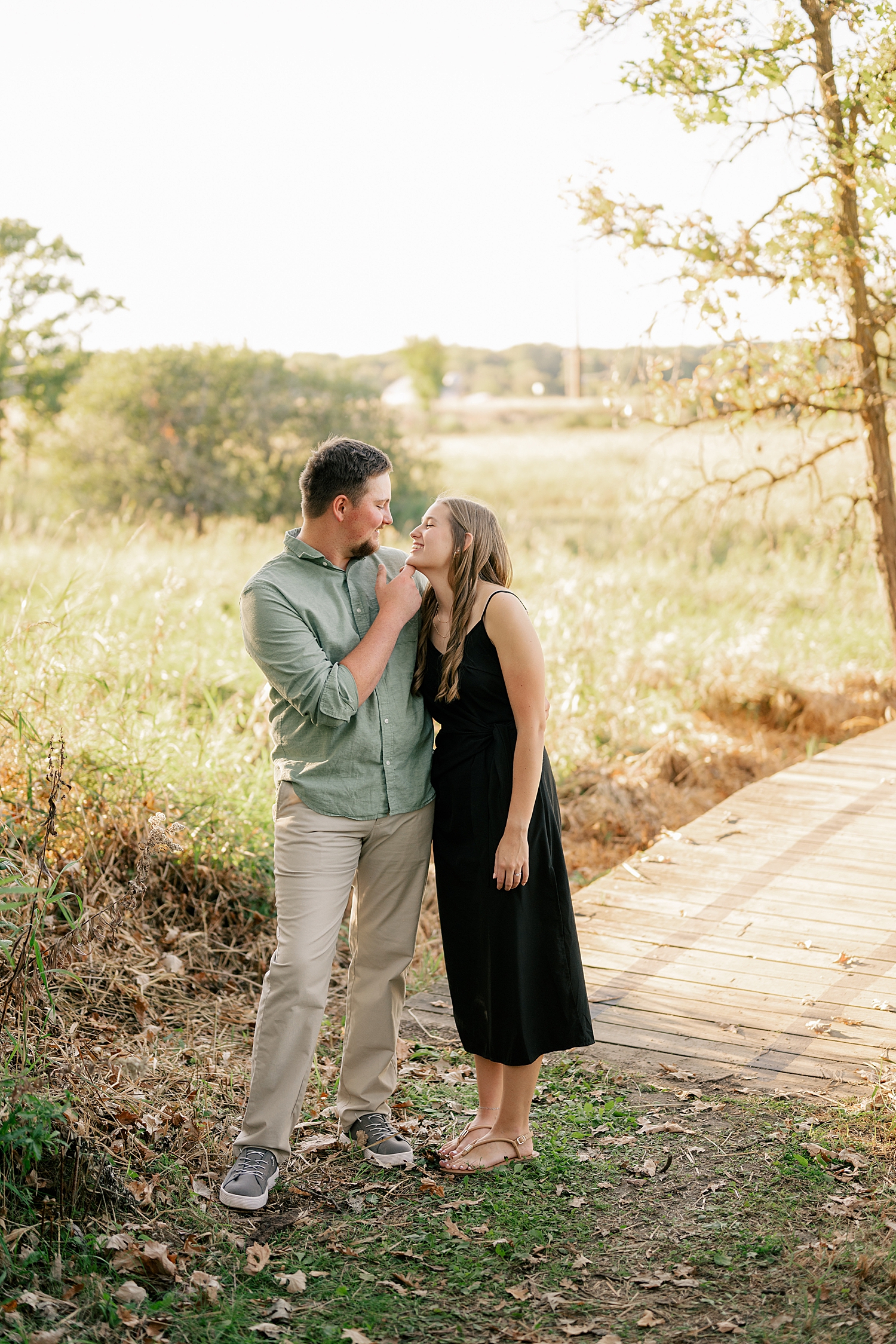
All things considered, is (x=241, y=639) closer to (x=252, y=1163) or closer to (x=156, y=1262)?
(x=252, y=1163)

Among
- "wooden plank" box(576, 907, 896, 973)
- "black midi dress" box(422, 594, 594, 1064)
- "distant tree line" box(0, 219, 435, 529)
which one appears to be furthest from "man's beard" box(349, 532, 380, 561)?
"distant tree line" box(0, 219, 435, 529)

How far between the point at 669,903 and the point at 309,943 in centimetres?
254

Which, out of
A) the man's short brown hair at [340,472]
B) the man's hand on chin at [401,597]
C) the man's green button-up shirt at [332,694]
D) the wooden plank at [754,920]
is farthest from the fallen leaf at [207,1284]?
the wooden plank at [754,920]

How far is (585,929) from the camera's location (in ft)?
17.2

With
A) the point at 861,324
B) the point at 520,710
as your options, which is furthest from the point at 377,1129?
the point at 861,324

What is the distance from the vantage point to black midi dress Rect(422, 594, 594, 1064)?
134 inches

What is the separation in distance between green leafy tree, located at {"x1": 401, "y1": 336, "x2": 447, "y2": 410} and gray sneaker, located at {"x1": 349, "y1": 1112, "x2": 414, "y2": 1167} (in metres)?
51.6

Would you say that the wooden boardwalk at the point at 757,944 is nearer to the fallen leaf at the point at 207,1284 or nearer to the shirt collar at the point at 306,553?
the fallen leaf at the point at 207,1284

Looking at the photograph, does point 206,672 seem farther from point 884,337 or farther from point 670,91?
point 884,337

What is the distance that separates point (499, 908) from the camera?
11.2 feet

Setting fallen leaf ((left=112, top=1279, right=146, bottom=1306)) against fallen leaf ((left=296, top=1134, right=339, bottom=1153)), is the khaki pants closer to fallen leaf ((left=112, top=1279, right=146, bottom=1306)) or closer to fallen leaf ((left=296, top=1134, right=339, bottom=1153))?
fallen leaf ((left=296, top=1134, right=339, bottom=1153))

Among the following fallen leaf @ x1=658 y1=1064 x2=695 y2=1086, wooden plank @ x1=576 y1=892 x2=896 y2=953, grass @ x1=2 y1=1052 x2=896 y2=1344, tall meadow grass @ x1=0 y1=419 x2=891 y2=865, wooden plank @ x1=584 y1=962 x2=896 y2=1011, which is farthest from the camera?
tall meadow grass @ x1=0 y1=419 x2=891 y2=865

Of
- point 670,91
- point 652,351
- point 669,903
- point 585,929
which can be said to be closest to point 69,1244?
point 585,929

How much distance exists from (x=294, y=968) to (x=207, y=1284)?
0.80 metres
